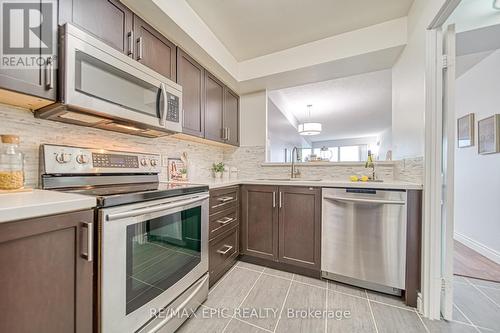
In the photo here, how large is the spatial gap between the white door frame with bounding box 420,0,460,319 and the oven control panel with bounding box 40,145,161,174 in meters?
2.15

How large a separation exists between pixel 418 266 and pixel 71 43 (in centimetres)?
260

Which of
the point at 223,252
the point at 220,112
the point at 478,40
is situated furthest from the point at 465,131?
the point at 223,252

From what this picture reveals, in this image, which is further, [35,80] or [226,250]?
[226,250]

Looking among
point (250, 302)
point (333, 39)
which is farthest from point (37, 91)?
point (333, 39)

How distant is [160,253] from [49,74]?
108 centimetres

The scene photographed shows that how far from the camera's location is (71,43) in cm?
103

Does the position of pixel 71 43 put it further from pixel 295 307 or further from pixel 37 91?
pixel 295 307

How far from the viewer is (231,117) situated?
279 cm

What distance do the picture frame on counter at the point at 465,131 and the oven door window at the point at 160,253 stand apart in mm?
3564

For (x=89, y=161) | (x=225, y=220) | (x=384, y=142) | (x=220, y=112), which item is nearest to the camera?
(x=89, y=161)

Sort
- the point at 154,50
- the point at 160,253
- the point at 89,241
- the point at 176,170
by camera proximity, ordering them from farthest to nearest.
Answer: the point at 176,170, the point at 154,50, the point at 160,253, the point at 89,241

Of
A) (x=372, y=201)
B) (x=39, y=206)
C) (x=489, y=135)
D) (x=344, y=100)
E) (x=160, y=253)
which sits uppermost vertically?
(x=344, y=100)

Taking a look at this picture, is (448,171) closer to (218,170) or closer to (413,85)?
(413,85)

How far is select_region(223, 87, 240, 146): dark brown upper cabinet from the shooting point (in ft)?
8.69
